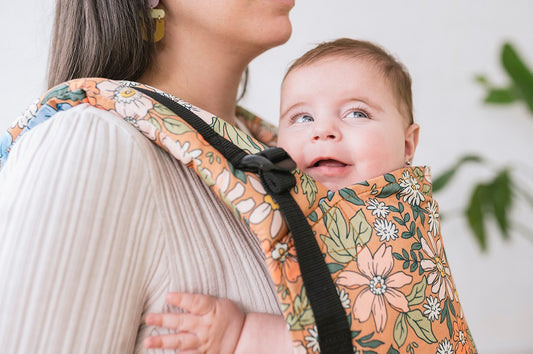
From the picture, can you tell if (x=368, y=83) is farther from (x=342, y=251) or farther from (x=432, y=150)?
(x=432, y=150)

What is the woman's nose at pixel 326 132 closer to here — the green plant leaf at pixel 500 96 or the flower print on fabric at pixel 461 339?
the flower print on fabric at pixel 461 339

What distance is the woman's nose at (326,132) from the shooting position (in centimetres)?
102

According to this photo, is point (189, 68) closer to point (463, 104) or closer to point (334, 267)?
point (334, 267)

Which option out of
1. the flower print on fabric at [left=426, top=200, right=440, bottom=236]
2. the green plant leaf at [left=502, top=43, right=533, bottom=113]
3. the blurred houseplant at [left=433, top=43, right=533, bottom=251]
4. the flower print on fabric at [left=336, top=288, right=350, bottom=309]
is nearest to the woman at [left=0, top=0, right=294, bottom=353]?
the flower print on fabric at [left=336, top=288, right=350, bottom=309]

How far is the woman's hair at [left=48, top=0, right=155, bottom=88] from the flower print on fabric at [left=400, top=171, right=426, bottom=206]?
0.59 meters

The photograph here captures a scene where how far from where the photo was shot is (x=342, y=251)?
77 centimetres

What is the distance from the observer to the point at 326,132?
Answer: 40.3 inches

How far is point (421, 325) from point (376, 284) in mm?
101

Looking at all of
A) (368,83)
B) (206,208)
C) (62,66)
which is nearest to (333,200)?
(206,208)

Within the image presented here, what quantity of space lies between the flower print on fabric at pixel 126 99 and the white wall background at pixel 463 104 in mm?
1962

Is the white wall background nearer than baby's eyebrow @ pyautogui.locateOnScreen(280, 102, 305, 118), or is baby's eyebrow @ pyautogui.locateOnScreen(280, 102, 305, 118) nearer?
baby's eyebrow @ pyautogui.locateOnScreen(280, 102, 305, 118)

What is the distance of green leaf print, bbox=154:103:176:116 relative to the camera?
786mm

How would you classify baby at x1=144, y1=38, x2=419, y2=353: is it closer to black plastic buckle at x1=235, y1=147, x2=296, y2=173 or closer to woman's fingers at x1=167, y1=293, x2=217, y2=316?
black plastic buckle at x1=235, y1=147, x2=296, y2=173

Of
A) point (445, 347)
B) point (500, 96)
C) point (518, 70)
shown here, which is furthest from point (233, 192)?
point (500, 96)
